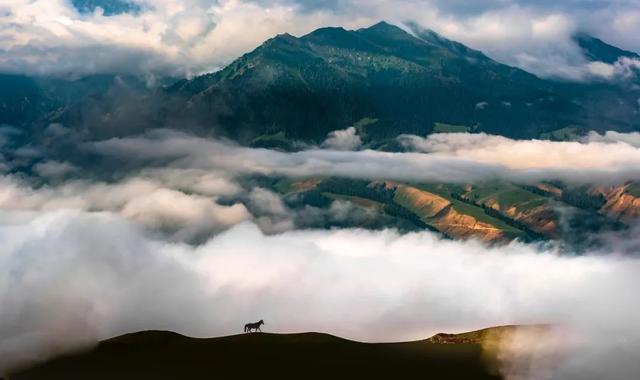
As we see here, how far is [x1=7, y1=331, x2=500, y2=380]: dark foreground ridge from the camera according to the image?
549 feet

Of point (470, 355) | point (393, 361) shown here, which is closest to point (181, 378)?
point (393, 361)

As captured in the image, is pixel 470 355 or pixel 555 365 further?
pixel 470 355

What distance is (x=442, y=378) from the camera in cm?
16900

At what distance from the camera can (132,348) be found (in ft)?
632

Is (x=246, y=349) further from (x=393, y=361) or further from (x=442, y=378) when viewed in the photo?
(x=442, y=378)

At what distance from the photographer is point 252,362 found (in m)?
178

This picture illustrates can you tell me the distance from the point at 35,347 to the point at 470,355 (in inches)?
4408

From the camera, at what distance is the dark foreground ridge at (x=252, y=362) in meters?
167

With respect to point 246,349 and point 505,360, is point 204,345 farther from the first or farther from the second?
point 505,360

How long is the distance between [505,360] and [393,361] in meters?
27.7

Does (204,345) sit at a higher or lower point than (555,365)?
higher

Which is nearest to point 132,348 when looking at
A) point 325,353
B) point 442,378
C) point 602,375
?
point 325,353

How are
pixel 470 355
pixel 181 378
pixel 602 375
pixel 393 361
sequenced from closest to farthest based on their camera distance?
pixel 181 378
pixel 602 375
pixel 393 361
pixel 470 355

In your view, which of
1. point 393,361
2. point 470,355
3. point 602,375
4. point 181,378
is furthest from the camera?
point 470,355
